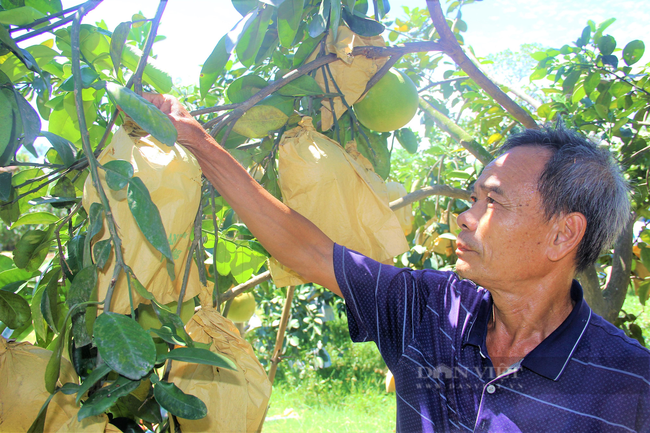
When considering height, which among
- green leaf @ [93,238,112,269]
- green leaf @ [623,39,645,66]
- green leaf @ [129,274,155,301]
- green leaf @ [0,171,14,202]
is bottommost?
green leaf @ [129,274,155,301]

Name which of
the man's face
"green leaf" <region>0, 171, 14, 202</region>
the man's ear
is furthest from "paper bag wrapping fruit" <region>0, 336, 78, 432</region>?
the man's ear

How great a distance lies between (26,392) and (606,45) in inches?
86.5

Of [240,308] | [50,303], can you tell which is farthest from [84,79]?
[240,308]

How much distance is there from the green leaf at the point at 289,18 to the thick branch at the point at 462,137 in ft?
3.27

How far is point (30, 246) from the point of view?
108cm

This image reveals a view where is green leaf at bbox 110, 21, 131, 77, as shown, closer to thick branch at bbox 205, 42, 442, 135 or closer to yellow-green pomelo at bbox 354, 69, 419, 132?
thick branch at bbox 205, 42, 442, 135

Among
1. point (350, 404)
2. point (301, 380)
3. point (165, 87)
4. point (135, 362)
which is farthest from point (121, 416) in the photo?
point (301, 380)

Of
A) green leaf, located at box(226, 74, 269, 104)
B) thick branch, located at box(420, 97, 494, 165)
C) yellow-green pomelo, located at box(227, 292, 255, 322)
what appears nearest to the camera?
green leaf, located at box(226, 74, 269, 104)

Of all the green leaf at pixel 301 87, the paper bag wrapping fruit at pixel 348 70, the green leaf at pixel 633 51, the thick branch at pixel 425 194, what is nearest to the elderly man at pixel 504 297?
the green leaf at pixel 301 87

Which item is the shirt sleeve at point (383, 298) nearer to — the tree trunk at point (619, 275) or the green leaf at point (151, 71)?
the green leaf at point (151, 71)

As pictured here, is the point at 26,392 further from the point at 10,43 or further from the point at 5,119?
the point at 10,43

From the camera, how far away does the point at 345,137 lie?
4.43 ft

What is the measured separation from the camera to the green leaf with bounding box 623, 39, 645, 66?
1.91 meters

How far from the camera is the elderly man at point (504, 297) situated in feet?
3.06
